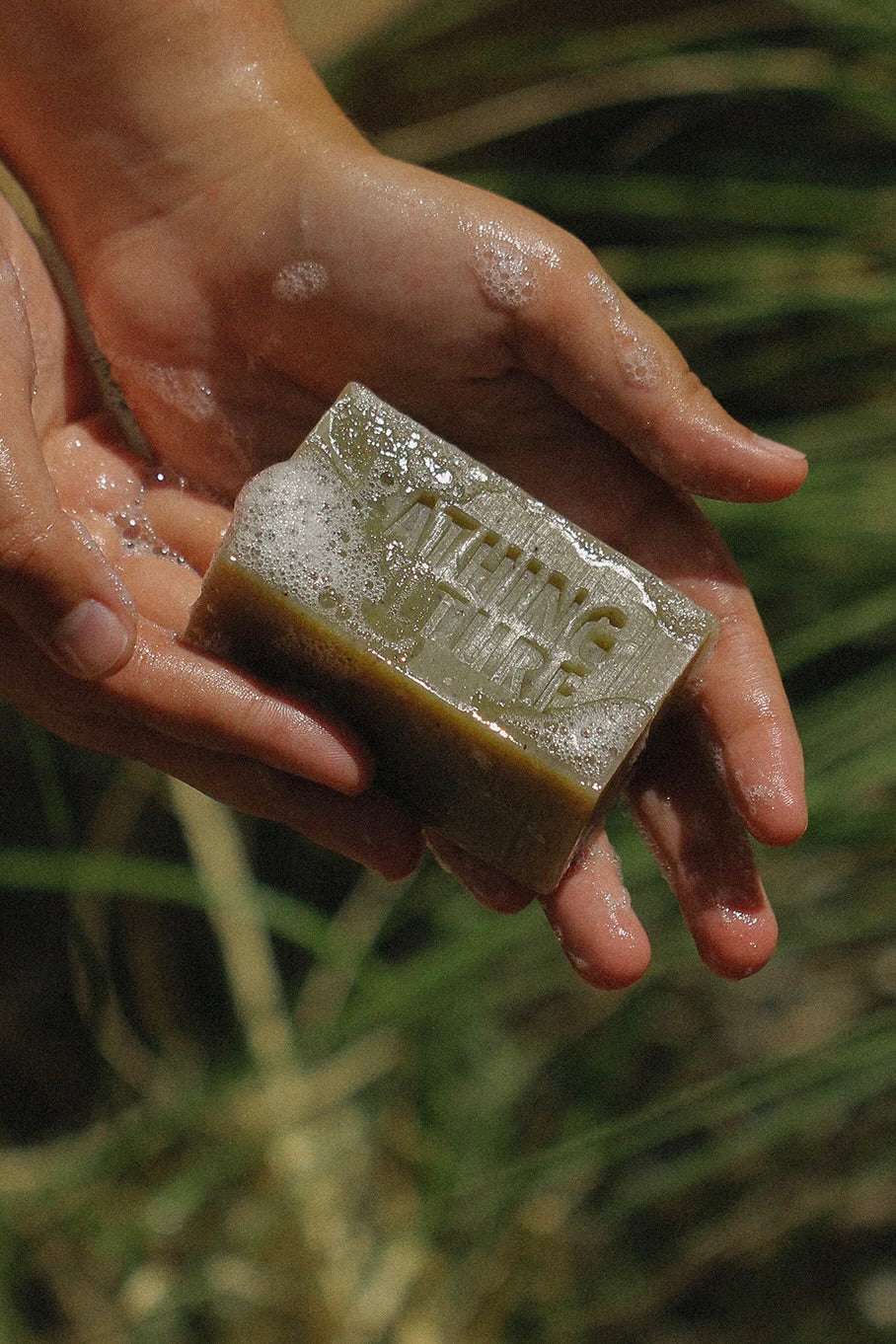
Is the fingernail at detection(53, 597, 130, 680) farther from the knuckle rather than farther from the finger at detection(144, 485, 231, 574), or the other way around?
the finger at detection(144, 485, 231, 574)

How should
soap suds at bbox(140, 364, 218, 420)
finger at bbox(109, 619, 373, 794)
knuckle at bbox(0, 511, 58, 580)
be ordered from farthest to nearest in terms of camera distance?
soap suds at bbox(140, 364, 218, 420)
finger at bbox(109, 619, 373, 794)
knuckle at bbox(0, 511, 58, 580)

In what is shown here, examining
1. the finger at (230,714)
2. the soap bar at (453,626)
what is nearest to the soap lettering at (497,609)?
the soap bar at (453,626)

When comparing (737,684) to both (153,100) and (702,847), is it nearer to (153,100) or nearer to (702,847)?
(702,847)

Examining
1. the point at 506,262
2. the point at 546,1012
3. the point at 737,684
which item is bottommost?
the point at 546,1012

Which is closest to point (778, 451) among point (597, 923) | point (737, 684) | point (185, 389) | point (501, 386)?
point (737, 684)

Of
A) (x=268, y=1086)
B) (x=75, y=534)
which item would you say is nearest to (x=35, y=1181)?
(x=268, y=1086)

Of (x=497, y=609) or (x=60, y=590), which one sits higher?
(x=60, y=590)

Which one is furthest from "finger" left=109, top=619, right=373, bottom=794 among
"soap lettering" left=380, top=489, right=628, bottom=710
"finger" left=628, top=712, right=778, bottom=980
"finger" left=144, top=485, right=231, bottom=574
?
"finger" left=628, top=712, right=778, bottom=980

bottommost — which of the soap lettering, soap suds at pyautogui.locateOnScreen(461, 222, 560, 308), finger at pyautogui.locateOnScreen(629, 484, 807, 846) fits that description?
finger at pyautogui.locateOnScreen(629, 484, 807, 846)
